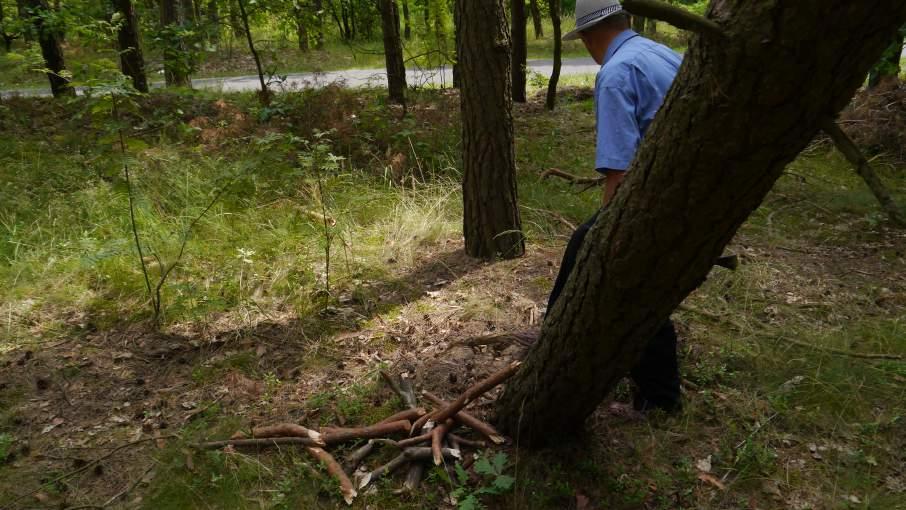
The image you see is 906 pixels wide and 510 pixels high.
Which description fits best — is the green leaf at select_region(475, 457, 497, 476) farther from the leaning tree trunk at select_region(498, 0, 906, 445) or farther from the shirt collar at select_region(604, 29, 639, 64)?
the shirt collar at select_region(604, 29, 639, 64)

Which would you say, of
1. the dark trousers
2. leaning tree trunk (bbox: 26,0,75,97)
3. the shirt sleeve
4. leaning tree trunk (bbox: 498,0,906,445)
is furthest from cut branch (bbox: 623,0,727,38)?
leaning tree trunk (bbox: 26,0,75,97)

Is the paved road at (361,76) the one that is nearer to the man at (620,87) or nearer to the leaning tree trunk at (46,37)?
the leaning tree trunk at (46,37)

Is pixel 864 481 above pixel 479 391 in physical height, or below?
below

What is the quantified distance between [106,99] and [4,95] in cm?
834

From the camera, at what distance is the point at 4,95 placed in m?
9.54

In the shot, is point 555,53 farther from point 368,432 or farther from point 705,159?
point 705,159

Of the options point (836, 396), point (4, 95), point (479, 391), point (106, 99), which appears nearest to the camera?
point (479, 391)

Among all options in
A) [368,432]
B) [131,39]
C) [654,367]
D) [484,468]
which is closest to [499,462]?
[484,468]

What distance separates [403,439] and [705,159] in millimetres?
1982

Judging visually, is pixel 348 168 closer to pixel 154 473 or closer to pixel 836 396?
pixel 154 473

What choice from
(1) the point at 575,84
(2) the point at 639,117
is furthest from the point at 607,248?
(1) the point at 575,84

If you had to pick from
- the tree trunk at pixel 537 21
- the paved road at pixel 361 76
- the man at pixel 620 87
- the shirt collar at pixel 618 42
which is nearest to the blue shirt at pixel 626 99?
the man at pixel 620 87

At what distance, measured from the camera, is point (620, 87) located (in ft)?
8.13

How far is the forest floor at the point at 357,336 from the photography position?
8.71ft
